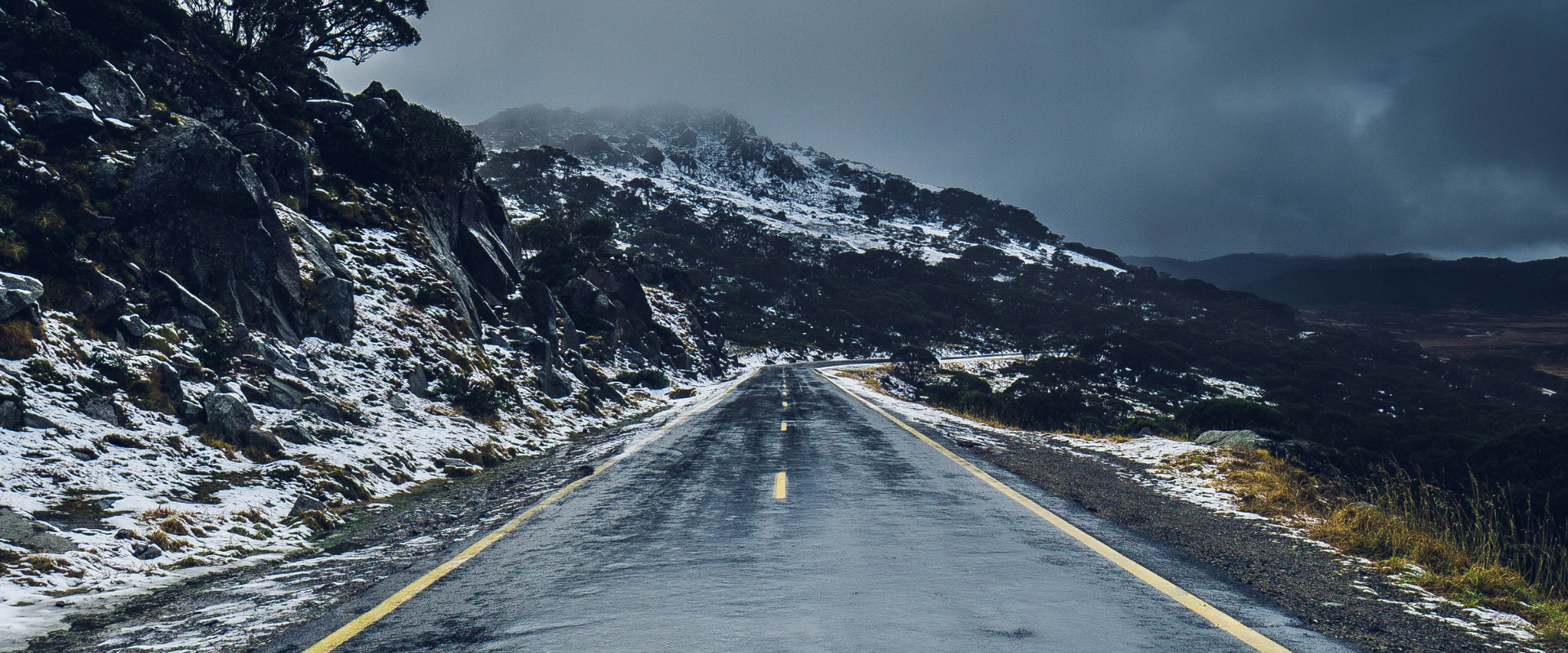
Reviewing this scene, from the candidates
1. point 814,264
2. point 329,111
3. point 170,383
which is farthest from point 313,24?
point 814,264

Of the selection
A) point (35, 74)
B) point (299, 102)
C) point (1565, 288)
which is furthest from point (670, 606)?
point (1565, 288)

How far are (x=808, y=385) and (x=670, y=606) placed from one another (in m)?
27.1

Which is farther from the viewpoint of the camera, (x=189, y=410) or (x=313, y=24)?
(x=313, y=24)

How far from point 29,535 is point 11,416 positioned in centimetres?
264

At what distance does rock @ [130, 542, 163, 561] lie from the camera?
18.2 feet

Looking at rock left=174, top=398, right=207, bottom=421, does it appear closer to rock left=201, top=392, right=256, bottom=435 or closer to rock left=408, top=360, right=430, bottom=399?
rock left=201, top=392, right=256, bottom=435

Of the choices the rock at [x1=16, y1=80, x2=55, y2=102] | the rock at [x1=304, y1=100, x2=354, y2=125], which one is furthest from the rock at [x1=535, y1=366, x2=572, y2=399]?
the rock at [x1=304, y1=100, x2=354, y2=125]

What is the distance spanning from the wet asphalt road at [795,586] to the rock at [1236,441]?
532 centimetres

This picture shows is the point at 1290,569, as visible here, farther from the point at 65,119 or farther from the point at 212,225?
the point at 65,119

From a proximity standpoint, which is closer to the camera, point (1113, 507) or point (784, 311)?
point (1113, 507)

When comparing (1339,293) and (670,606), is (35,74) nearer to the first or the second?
(670,606)

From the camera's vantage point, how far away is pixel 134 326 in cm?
936

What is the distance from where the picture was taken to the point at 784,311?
91875mm

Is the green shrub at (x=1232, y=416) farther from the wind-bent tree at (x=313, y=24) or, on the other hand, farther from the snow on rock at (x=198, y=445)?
the wind-bent tree at (x=313, y=24)
